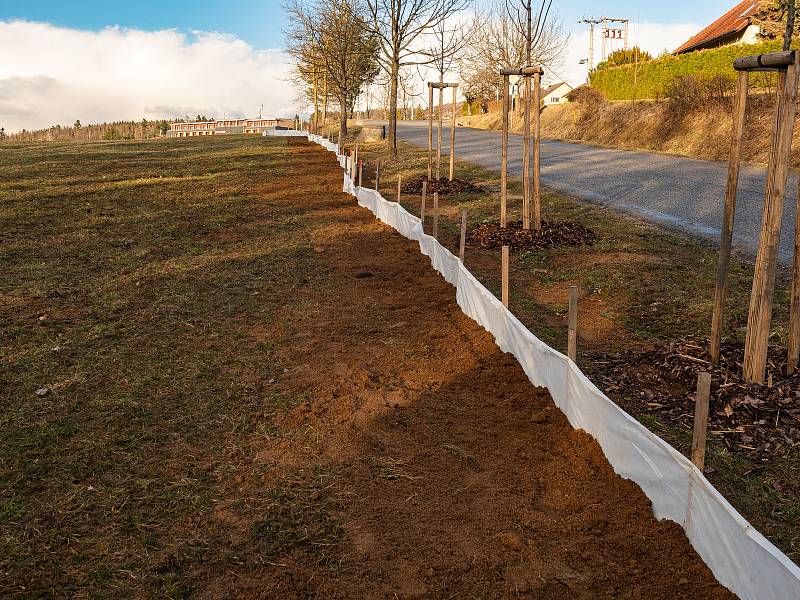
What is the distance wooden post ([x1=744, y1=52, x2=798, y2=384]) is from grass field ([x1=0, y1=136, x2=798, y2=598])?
1.27m

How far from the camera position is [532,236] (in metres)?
12.4

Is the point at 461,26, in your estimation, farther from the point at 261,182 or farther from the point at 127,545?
the point at 127,545

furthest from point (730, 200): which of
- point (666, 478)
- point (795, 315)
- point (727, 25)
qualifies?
point (727, 25)

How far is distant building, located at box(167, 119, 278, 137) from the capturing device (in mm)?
78750

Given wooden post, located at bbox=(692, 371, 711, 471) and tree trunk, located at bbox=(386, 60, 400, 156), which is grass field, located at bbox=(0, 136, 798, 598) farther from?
tree trunk, located at bbox=(386, 60, 400, 156)

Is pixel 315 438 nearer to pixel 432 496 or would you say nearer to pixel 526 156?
pixel 432 496

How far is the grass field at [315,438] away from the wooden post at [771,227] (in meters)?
1.27

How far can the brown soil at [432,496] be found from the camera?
3893mm

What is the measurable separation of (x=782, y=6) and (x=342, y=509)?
82.1 feet

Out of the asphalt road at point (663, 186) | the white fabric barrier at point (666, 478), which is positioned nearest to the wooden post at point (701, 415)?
the white fabric barrier at point (666, 478)

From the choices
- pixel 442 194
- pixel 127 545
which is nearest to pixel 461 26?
pixel 442 194

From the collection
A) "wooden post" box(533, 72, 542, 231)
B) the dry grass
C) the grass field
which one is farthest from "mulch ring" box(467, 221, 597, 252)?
the dry grass

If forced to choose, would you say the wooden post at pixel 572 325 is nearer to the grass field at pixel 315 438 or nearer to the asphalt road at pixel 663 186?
the grass field at pixel 315 438

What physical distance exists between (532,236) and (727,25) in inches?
1772
